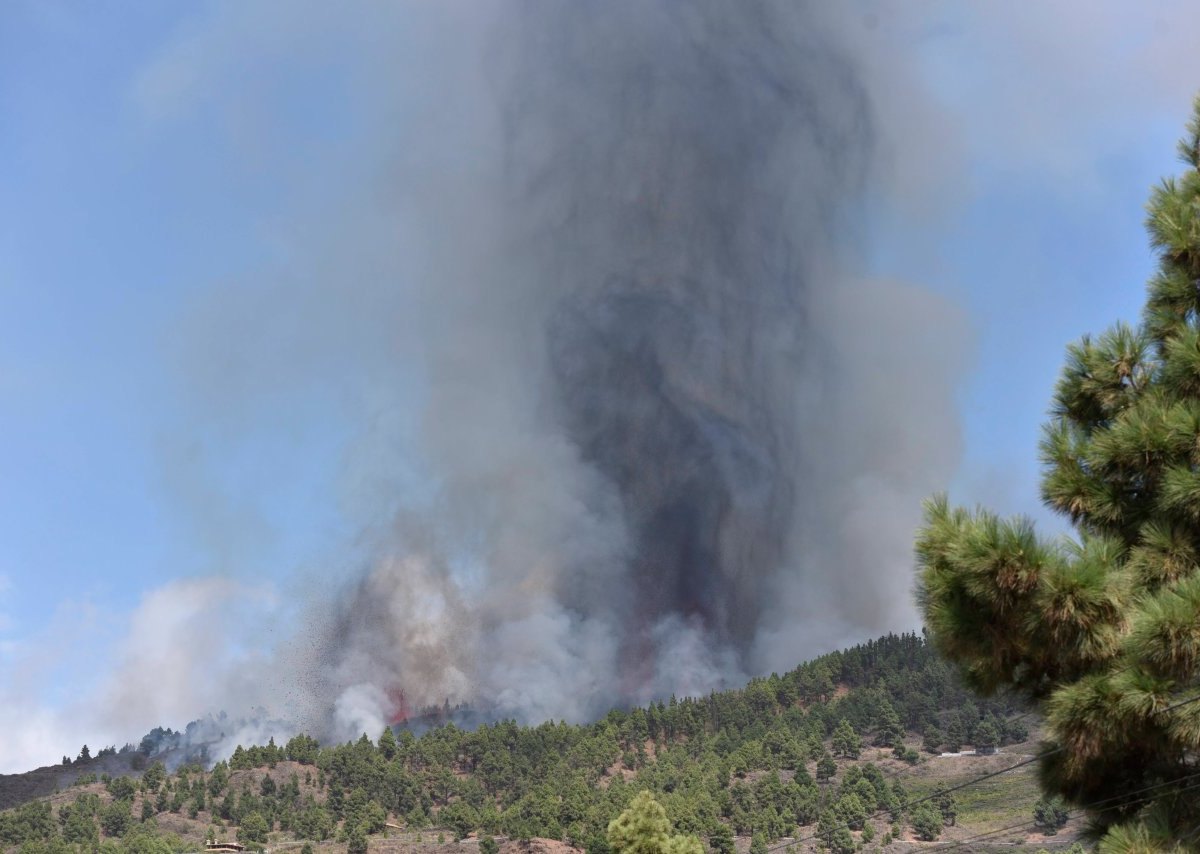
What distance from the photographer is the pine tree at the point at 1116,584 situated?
1631 centimetres

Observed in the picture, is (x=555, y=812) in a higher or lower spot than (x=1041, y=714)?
higher

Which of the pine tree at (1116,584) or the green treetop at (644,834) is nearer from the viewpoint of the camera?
the pine tree at (1116,584)

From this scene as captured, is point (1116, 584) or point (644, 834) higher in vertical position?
point (644, 834)

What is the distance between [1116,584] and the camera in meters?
17.2

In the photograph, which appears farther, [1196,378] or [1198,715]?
[1196,378]

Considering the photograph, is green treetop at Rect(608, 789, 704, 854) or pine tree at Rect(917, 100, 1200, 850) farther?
green treetop at Rect(608, 789, 704, 854)

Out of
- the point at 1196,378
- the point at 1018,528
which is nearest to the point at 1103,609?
the point at 1018,528

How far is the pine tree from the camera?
16312mm

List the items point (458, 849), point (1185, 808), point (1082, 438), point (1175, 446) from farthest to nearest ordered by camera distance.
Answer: point (458, 849), point (1082, 438), point (1175, 446), point (1185, 808)

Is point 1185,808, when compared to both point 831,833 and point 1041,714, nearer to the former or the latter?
point 1041,714

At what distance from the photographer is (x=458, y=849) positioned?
197 metres

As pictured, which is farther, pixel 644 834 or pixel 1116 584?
pixel 644 834

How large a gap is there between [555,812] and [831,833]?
44987mm

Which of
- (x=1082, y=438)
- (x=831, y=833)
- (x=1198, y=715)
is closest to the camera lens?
(x=1198, y=715)
